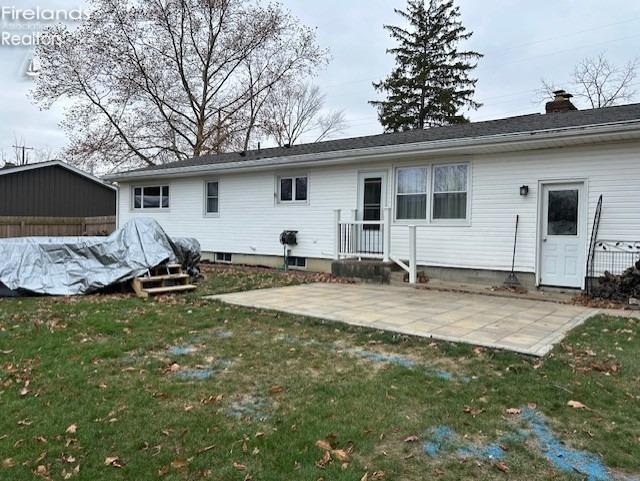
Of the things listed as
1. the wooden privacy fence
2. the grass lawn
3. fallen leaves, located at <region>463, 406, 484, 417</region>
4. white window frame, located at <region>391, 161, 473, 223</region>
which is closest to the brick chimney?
white window frame, located at <region>391, 161, 473, 223</region>

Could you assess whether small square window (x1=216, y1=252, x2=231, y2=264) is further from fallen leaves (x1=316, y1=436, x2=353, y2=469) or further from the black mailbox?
fallen leaves (x1=316, y1=436, x2=353, y2=469)

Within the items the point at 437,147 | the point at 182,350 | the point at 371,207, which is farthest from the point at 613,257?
the point at 182,350

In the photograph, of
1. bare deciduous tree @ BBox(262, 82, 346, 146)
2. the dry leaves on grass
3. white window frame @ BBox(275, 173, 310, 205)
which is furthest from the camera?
bare deciduous tree @ BBox(262, 82, 346, 146)

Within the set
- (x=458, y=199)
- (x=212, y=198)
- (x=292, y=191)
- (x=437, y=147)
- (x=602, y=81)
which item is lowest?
(x=458, y=199)

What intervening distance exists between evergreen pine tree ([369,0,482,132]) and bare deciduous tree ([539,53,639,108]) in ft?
16.9

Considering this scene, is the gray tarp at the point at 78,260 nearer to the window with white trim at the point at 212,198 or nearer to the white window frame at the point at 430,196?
the white window frame at the point at 430,196

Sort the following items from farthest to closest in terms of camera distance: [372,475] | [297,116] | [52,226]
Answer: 1. [297,116]
2. [52,226]
3. [372,475]

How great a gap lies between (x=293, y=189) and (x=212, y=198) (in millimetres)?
3041

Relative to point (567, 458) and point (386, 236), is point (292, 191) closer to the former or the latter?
point (386, 236)

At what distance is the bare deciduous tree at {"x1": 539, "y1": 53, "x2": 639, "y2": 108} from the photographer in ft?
73.0

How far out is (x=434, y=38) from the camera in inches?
1053

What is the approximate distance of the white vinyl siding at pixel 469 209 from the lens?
25.8ft

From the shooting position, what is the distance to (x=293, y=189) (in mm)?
12172

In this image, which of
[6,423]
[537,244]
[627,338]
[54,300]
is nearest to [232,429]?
[6,423]
